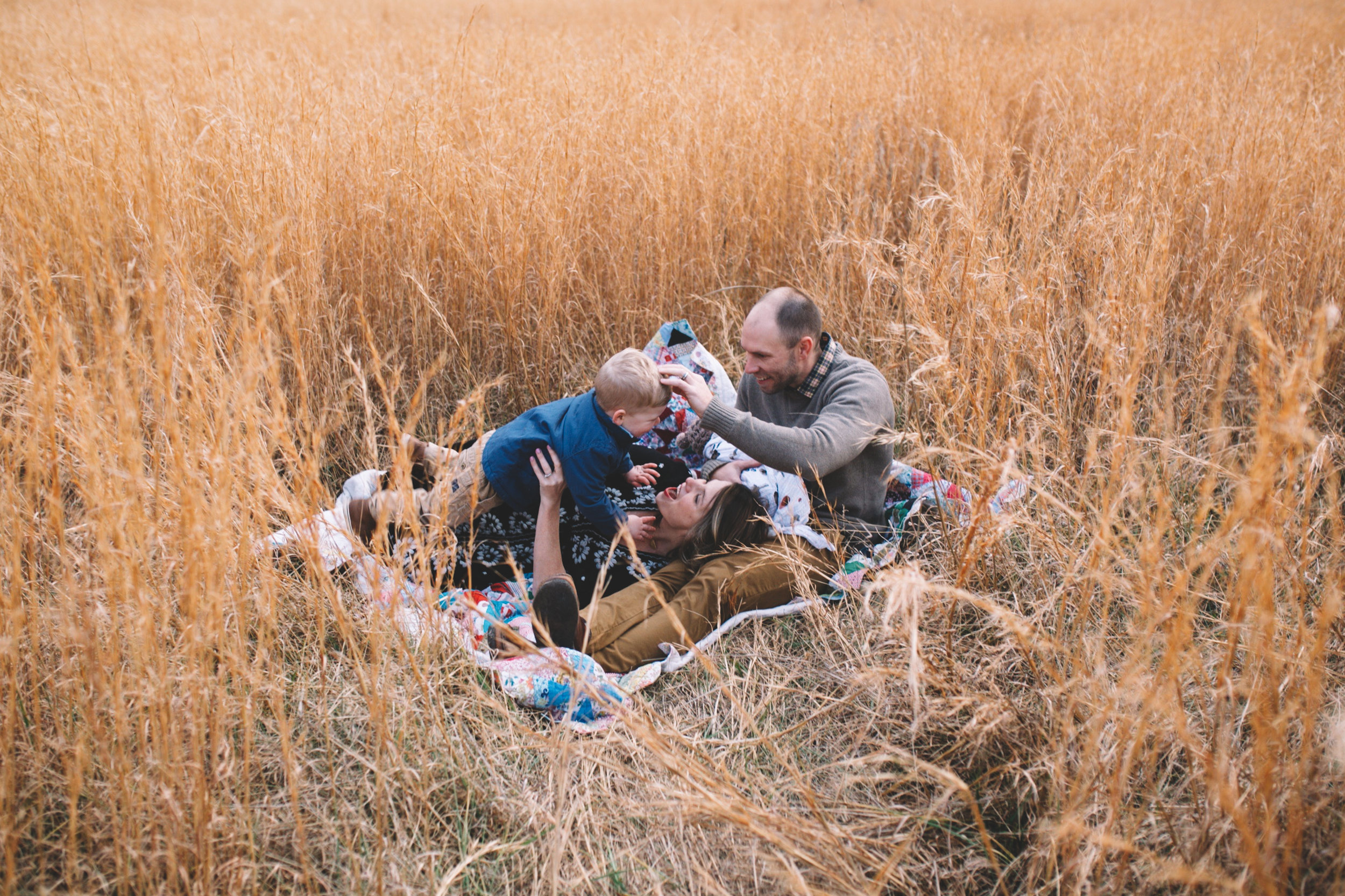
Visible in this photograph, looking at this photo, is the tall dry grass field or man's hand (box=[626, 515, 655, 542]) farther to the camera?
man's hand (box=[626, 515, 655, 542])

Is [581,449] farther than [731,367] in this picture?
No

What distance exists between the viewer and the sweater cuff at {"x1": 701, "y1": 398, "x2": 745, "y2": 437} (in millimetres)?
2215

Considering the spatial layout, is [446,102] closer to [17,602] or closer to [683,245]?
[683,245]

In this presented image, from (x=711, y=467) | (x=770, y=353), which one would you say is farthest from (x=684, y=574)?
(x=770, y=353)

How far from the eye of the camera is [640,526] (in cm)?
237

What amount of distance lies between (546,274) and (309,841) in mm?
2041

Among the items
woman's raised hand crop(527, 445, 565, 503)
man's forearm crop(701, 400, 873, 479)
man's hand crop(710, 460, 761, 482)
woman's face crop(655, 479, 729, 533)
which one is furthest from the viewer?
man's hand crop(710, 460, 761, 482)

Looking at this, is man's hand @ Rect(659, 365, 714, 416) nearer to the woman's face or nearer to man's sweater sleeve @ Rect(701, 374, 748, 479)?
the woman's face

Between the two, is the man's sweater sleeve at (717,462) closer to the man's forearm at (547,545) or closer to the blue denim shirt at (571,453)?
the blue denim shirt at (571,453)

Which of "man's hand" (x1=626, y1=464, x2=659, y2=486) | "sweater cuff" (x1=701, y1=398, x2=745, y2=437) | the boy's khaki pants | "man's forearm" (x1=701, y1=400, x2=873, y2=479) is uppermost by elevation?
"sweater cuff" (x1=701, y1=398, x2=745, y2=437)

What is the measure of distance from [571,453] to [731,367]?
1.16 m

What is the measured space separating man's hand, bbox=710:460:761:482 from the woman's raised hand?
0.51m

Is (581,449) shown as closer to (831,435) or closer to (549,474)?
(549,474)

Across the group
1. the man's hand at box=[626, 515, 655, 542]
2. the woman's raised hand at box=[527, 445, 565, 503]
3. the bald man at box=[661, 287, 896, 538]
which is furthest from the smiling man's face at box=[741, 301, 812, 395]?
the woman's raised hand at box=[527, 445, 565, 503]
